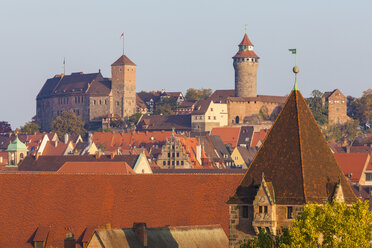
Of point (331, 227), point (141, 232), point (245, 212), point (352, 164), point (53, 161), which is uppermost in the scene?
point (53, 161)

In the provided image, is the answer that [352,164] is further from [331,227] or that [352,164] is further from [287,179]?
[331,227]

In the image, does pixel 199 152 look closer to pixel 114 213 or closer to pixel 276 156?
pixel 114 213

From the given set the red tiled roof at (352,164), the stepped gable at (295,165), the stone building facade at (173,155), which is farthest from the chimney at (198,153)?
the stepped gable at (295,165)

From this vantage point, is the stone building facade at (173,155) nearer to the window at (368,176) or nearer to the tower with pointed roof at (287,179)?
the window at (368,176)

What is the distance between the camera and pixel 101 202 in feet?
199

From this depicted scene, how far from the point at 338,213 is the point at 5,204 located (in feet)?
77.2

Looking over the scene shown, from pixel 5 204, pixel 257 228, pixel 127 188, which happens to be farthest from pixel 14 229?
pixel 257 228

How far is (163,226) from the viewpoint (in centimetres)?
5894

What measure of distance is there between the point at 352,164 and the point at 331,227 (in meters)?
93.7

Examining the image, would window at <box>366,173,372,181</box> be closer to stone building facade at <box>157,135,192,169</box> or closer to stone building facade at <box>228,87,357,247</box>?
stone building facade at <box>157,135,192,169</box>

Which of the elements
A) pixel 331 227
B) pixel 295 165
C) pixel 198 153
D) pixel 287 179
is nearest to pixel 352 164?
pixel 198 153

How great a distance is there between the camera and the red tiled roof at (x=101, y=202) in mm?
59375

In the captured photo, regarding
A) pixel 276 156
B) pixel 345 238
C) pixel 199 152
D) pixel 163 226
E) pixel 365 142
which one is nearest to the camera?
pixel 345 238

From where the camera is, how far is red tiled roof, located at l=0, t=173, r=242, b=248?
59.4 metres
